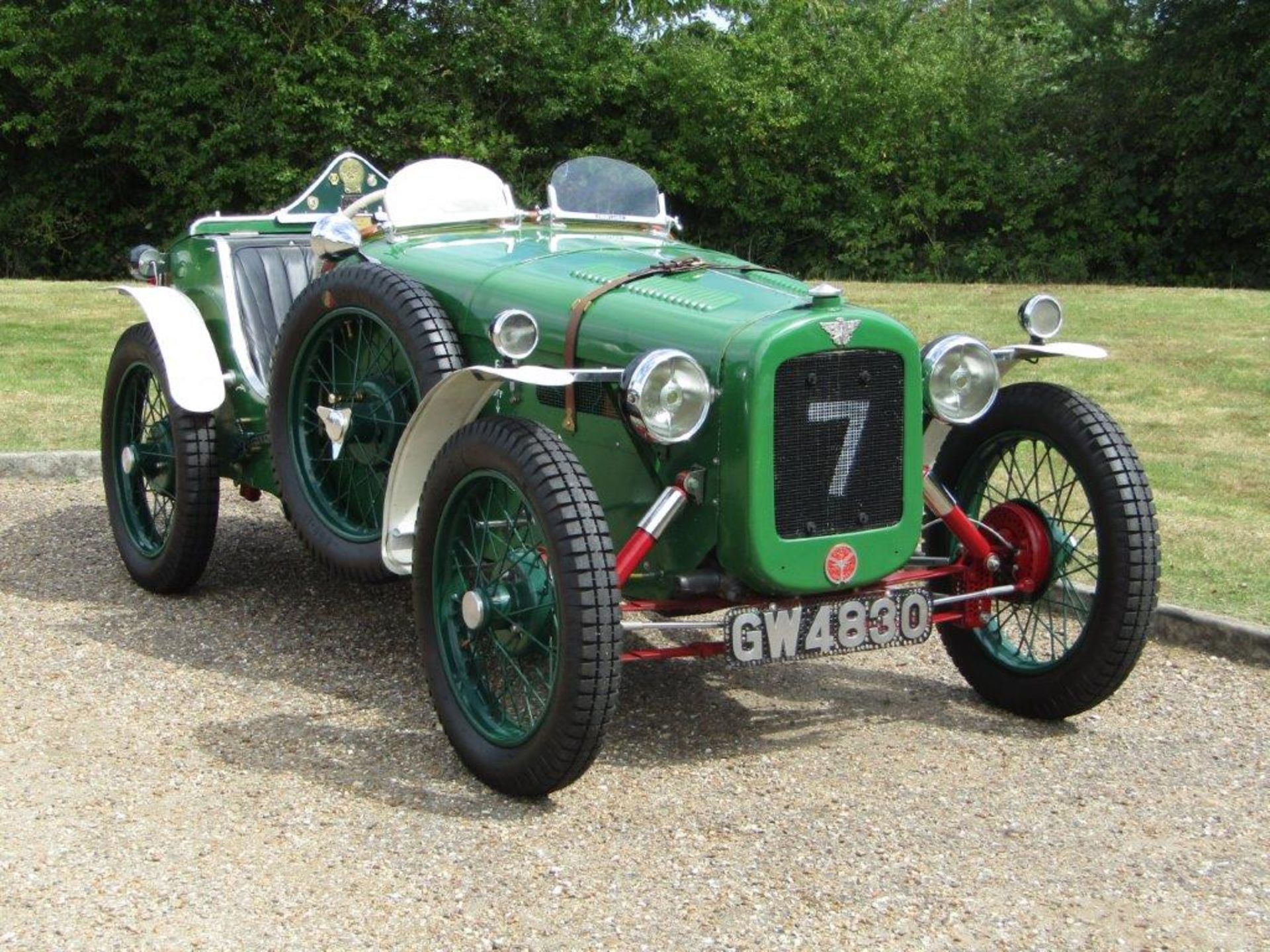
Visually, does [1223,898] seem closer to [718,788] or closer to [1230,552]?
[718,788]

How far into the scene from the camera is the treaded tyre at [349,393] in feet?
16.3

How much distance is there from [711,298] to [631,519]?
2.31 ft

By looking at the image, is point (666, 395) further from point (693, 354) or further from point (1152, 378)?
point (1152, 378)

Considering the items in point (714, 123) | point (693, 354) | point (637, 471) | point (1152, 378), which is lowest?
point (1152, 378)

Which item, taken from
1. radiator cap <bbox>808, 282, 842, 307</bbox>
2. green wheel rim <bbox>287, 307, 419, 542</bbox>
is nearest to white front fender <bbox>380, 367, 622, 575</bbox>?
green wheel rim <bbox>287, 307, 419, 542</bbox>

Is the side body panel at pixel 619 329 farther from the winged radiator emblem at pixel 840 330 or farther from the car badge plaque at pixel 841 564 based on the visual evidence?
the car badge plaque at pixel 841 564

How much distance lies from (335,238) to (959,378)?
235 cm

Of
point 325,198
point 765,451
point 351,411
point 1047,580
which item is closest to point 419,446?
point 351,411

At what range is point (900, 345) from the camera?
4461 mm

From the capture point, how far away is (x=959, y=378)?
4656mm

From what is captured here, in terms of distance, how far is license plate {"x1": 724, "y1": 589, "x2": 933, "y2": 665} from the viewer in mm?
4184

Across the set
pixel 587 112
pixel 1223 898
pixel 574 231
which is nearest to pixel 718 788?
pixel 1223 898

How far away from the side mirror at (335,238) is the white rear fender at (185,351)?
636mm

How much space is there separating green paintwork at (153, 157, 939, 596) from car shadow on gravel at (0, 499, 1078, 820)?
2.03ft
